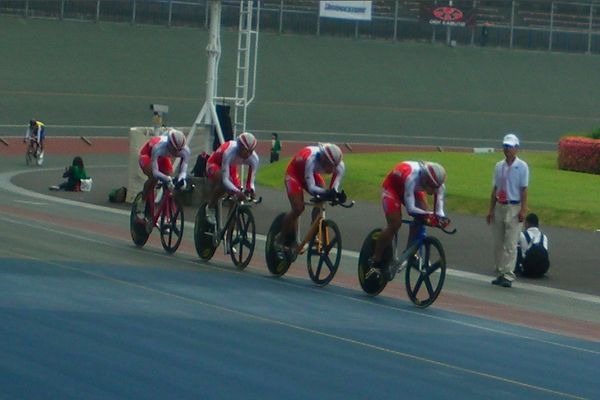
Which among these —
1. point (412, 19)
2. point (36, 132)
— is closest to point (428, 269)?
point (36, 132)

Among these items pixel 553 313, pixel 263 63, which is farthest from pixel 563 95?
pixel 553 313

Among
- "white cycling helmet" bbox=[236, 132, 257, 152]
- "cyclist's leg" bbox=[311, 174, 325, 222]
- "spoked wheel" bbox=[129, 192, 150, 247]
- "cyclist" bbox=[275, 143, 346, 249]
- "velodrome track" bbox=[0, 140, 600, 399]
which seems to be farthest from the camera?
"spoked wheel" bbox=[129, 192, 150, 247]

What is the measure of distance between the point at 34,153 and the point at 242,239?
27088 millimetres

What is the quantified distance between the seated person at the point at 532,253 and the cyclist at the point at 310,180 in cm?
343

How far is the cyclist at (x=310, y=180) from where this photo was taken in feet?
48.7

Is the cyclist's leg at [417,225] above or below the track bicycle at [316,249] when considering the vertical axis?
above

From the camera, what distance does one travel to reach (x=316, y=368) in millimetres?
9852

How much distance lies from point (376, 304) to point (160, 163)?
4935 millimetres

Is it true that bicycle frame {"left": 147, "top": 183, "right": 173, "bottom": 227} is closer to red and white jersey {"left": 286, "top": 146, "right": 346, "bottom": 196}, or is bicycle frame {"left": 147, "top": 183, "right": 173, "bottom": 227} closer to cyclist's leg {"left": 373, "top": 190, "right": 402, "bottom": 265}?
red and white jersey {"left": 286, "top": 146, "right": 346, "bottom": 196}

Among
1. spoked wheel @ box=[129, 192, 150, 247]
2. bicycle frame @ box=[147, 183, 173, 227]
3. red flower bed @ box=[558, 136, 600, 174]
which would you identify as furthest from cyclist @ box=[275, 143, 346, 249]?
red flower bed @ box=[558, 136, 600, 174]

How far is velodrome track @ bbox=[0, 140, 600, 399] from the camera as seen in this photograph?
30.0 ft

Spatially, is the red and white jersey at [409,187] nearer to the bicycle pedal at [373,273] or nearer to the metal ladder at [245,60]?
the bicycle pedal at [373,273]

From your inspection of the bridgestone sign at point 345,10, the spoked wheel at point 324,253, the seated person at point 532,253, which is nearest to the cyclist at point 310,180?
the spoked wheel at point 324,253

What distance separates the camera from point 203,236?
17047 mm
